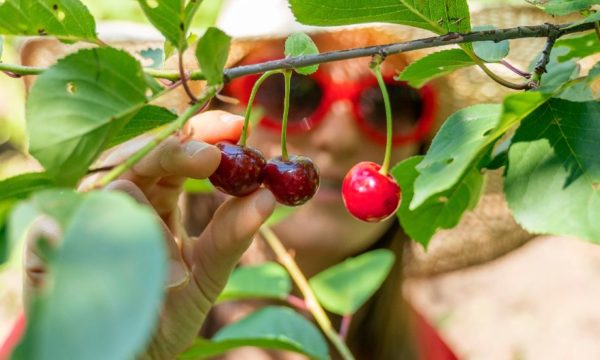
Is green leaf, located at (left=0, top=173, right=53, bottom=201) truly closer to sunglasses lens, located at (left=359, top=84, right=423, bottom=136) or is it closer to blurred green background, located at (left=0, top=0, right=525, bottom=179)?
sunglasses lens, located at (left=359, top=84, right=423, bottom=136)

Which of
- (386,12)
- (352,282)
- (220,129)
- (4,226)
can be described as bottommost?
(352,282)

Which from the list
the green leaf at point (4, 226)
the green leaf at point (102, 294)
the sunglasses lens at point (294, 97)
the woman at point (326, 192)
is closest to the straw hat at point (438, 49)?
the woman at point (326, 192)

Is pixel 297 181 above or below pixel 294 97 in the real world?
above

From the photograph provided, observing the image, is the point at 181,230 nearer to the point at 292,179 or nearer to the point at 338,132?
the point at 292,179

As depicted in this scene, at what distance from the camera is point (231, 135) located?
105 centimetres

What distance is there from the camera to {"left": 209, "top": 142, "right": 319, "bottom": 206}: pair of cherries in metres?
0.77

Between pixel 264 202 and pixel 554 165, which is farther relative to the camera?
pixel 264 202

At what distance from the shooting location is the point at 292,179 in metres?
0.78

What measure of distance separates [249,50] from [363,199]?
1.17m

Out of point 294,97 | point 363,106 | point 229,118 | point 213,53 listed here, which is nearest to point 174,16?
point 213,53

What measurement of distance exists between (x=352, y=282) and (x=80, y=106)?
115cm

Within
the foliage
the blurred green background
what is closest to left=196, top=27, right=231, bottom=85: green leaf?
the foliage

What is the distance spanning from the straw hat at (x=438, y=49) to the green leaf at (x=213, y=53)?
38.1 inches

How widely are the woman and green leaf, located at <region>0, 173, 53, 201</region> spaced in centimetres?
62
